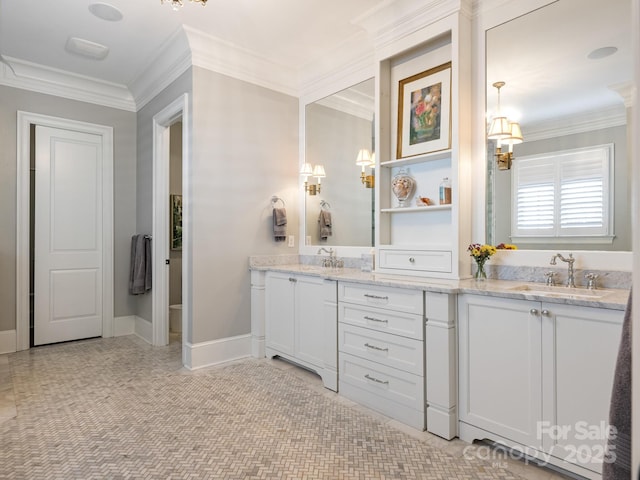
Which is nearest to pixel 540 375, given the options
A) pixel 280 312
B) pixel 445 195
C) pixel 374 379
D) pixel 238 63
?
pixel 374 379

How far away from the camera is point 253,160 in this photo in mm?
3574

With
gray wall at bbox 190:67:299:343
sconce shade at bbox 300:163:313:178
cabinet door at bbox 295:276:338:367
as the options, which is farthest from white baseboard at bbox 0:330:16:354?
sconce shade at bbox 300:163:313:178

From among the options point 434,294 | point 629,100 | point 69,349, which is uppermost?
point 629,100

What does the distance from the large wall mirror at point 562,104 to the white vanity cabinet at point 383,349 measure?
768 millimetres

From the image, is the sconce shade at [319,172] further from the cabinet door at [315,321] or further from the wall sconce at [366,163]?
the cabinet door at [315,321]

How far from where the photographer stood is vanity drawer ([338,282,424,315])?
2.20 m

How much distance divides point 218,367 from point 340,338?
1230mm

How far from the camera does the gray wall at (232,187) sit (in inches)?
128

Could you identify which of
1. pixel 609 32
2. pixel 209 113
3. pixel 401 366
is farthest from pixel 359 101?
pixel 401 366

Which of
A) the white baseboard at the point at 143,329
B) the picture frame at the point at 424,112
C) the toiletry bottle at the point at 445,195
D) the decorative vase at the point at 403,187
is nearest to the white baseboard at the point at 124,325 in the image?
the white baseboard at the point at 143,329

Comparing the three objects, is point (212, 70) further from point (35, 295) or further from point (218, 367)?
point (35, 295)

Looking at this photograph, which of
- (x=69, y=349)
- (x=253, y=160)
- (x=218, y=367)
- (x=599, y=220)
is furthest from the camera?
(x=69, y=349)

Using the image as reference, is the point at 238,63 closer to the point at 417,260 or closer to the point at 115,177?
the point at 115,177

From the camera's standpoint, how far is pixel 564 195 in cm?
214
